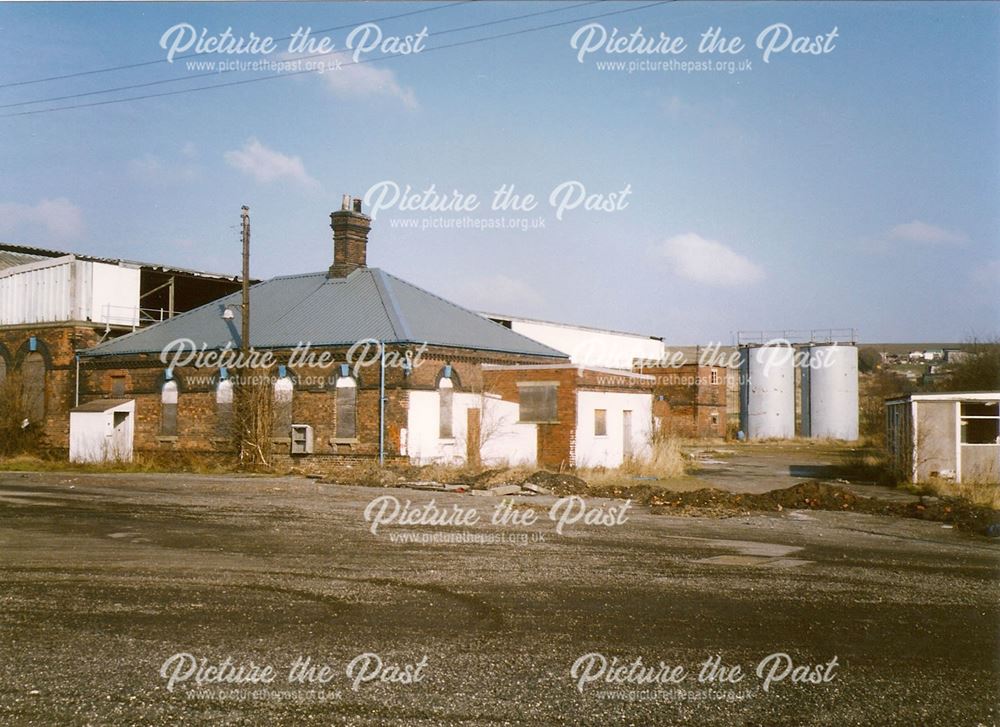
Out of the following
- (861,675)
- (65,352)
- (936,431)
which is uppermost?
(65,352)

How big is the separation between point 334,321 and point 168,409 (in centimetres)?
654

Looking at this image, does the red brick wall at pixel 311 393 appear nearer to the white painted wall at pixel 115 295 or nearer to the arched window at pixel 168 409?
the arched window at pixel 168 409

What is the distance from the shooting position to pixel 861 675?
6387mm

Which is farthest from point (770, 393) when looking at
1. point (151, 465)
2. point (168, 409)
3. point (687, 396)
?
point (151, 465)

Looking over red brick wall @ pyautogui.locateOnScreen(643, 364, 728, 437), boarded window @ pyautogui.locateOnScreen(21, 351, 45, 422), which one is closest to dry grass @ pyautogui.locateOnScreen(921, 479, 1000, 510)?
boarded window @ pyautogui.locateOnScreen(21, 351, 45, 422)

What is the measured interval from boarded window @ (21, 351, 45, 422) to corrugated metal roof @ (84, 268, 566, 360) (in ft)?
8.38

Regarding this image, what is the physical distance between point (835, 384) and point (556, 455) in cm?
3479

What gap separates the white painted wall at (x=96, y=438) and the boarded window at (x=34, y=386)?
10.3 feet

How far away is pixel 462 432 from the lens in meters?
26.0

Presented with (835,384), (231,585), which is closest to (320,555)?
(231,585)

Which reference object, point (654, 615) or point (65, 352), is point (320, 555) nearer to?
point (654, 615)

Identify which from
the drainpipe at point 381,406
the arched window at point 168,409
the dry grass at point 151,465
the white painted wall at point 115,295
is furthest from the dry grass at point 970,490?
the white painted wall at point 115,295

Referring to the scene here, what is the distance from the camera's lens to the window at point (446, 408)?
2559 centimetres

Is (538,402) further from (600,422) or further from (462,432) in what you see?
(462,432)
